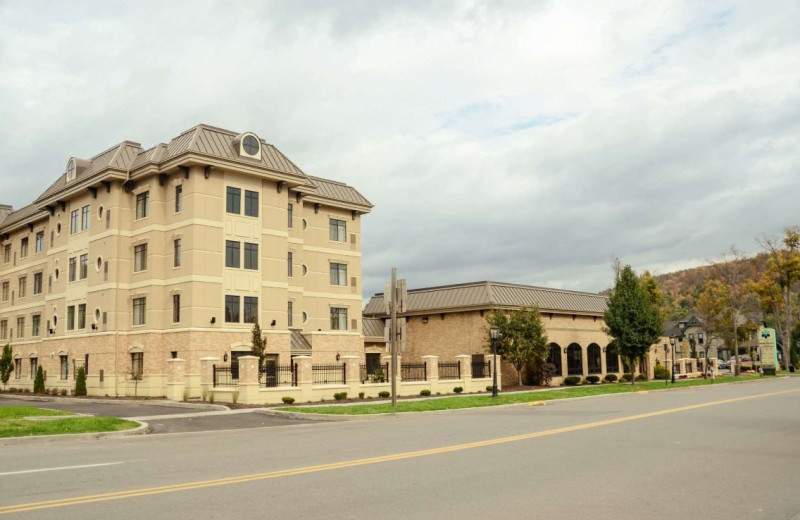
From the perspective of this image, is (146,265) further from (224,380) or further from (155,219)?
(224,380)

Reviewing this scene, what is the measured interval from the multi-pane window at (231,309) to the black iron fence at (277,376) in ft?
14.1

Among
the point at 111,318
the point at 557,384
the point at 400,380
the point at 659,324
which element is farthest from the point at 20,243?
the point at 659,324

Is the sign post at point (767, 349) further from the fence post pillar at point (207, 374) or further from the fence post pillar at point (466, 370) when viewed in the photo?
the fence post pillar at point (207, 374)

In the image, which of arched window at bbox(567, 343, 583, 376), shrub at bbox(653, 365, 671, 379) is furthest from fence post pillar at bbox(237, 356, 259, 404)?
shrub at bbox(653, 365, 671, 379)

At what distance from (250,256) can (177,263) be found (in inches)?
149

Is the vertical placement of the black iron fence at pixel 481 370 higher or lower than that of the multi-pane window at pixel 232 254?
lower

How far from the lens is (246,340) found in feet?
119

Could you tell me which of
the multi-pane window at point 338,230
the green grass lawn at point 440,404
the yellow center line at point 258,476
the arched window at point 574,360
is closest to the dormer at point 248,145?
the multi-pane window at point 338,230

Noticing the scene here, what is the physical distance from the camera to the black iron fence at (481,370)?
41281 millimetres

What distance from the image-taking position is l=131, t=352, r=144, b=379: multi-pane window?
121 ft

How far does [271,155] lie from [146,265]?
9.29m

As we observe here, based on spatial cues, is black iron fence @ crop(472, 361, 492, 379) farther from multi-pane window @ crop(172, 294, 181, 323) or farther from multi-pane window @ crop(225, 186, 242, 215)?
multi-pane window @ crop(172, 294, 181, 323)

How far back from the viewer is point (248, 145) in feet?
126

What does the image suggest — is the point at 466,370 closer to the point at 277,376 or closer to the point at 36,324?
the point at 277,376
